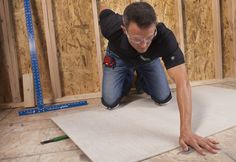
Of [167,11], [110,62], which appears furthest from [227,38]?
[110,62]

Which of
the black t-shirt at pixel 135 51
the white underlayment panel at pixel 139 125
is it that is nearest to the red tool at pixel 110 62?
the black t-shirt at pixel 135 51

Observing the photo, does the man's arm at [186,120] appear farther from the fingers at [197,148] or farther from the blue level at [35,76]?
the blue level at [35,76]

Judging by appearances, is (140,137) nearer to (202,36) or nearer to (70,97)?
(70,97)

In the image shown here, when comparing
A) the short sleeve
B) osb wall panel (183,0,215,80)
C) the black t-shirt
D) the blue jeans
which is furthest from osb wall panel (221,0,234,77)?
Answer: the short sleeve

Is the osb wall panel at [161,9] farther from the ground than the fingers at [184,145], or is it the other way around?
the osb wall panel at [161,9]

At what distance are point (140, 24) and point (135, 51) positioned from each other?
1.79ft

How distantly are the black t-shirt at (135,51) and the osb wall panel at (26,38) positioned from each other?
83 cm

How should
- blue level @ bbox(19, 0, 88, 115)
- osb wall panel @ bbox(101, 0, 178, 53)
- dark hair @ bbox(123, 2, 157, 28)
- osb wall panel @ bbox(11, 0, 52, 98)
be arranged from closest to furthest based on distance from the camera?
dark hair @ bbox(123, 2, 157, 28), blue level @ bbox(19, 0, 88, 115), osb wall panel @ bbox(11, 0, 52, 98), osb wall panel @ bbox(101, 0, 178, 53)

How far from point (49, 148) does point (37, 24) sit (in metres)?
1.53

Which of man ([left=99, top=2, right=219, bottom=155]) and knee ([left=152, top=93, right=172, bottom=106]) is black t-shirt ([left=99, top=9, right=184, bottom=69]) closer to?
man ([left=99, top=2, right=219, bottom=155])

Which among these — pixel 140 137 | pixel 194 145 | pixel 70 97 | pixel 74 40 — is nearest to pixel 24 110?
pixel 70 97

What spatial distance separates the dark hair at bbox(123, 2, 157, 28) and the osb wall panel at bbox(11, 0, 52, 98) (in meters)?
1.58

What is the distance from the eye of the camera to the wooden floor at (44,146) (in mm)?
1592

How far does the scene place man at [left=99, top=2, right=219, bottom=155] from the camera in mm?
1604
